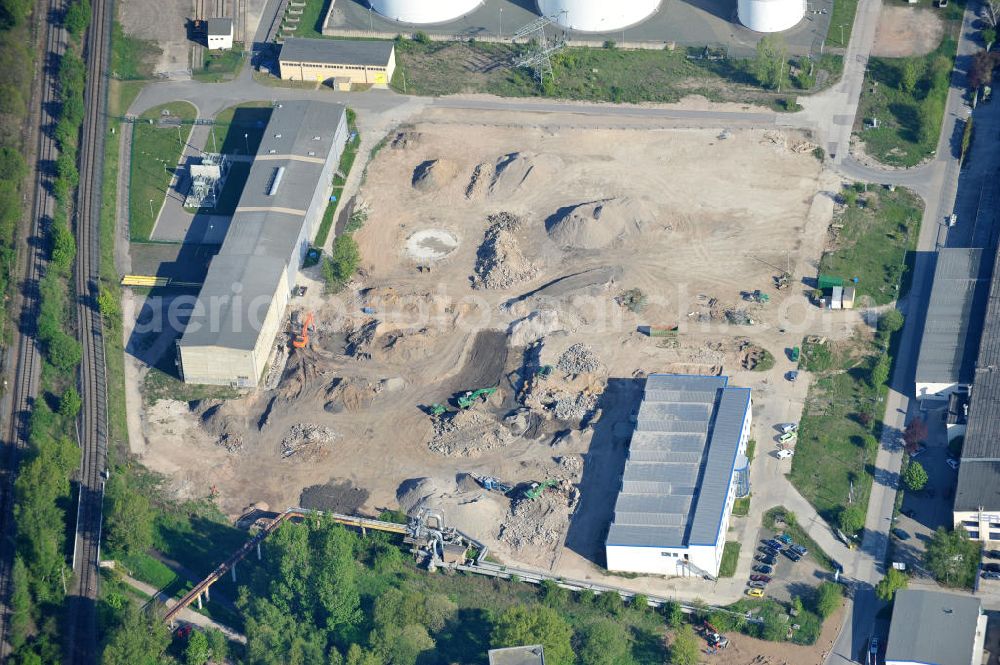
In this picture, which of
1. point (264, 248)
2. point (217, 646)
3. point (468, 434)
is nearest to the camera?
point (217, 646)

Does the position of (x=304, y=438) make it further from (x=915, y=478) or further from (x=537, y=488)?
(x=915, y=478)

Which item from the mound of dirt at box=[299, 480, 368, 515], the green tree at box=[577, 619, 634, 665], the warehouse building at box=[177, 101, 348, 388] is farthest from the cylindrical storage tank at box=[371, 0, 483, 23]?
the green tree at box=[577, 619, 634, 665]

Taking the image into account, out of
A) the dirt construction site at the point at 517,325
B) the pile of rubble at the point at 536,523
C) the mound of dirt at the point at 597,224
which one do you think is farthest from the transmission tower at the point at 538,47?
the pile of rubble at the point at 536,523

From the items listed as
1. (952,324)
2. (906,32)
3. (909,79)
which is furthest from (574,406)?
(906,32)

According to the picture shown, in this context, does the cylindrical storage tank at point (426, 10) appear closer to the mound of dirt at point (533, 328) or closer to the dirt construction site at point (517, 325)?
the dirt construction site at point (517, 325)

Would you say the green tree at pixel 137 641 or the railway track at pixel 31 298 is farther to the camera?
the railway track at pixel 31 298

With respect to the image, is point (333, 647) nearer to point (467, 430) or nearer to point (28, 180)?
point (467, 430)
